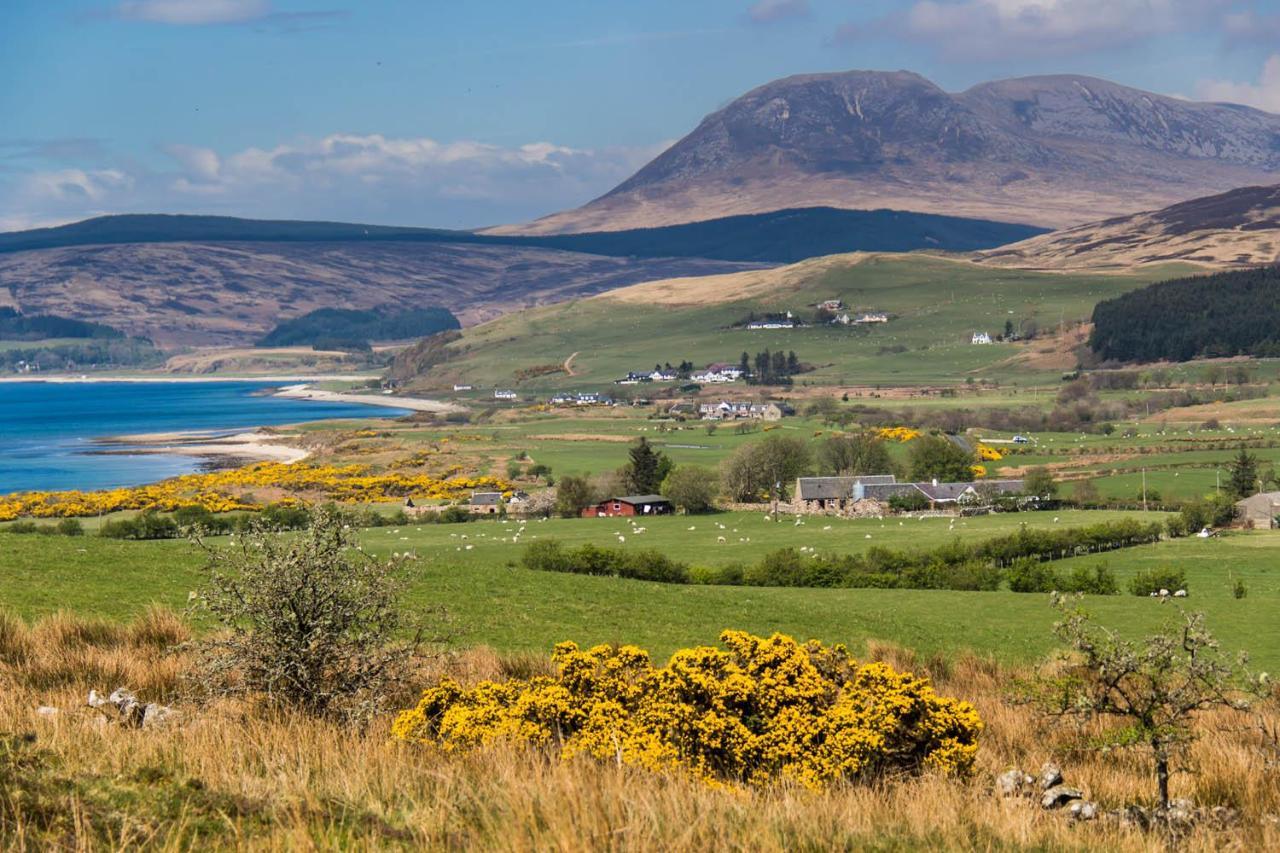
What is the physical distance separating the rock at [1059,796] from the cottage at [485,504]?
71139 millimetres

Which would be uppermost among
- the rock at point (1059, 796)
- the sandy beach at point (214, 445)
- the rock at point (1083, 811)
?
the rock at point (1083, 811)

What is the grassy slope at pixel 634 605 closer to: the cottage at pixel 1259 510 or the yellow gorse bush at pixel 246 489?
the cottage at pixel 1259 510

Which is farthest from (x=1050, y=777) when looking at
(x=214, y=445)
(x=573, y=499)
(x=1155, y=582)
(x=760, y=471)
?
(x=214, y=445)

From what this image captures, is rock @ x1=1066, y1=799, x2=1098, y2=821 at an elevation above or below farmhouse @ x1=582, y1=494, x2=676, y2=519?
above

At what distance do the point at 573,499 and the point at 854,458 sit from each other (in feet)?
84.2

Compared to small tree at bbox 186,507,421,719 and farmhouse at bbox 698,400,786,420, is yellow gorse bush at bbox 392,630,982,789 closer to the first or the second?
small tree at bbox 186,507,421,719

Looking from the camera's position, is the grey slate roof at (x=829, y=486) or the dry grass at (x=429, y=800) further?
the grey slate roof at (x=829, y=486)

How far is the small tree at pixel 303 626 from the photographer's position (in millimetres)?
12844

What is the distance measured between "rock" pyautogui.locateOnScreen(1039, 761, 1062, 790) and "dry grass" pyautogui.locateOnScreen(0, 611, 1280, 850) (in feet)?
0.76

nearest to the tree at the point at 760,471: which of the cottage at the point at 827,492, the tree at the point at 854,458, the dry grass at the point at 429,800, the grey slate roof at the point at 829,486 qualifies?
the grey slate roof at the point at 829,486

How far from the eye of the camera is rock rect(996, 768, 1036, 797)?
11.8m

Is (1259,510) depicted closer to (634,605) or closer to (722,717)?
(634,605)

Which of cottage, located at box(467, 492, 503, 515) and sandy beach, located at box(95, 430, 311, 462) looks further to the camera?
sandy beach, located at box(95, 430, 311, 462)

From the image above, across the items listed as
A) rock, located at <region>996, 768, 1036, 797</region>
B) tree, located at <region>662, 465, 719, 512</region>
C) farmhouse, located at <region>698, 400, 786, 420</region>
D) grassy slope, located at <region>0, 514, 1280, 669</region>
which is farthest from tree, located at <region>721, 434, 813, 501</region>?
rock, located at <region>996, 768, 1036, 797</region>
